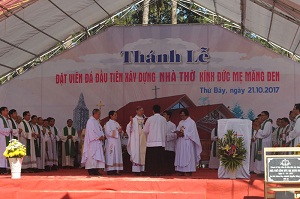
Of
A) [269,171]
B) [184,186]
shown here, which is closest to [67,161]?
[184,186]

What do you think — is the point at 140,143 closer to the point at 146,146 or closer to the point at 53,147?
the point at 146,146

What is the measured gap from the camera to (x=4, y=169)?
48.2ft

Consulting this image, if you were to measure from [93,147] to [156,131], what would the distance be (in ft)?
4.53

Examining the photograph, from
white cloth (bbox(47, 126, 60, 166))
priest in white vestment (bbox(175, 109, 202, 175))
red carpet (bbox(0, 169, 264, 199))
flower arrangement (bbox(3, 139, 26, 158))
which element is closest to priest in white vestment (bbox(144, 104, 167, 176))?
priest in white vestment (bbox(175, 109, 202, 175))

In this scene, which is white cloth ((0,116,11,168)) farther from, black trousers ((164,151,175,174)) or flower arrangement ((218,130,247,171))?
flower arrangement ((218,130,247,171))

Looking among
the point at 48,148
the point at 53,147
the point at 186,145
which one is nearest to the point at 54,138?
the point at 53,147

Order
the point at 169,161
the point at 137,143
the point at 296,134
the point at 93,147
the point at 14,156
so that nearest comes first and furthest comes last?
the point at 14,156
the point at 296,134
the point at 93,147
the point at 137,143
the point at 169,161

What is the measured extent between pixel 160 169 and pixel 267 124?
2419mm

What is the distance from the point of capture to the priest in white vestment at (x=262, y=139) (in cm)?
1451

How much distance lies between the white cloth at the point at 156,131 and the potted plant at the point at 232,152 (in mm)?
1943

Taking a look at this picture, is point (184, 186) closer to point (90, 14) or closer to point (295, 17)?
point (295, 17)

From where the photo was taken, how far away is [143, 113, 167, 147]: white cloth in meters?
13.9

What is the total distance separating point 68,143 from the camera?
727 inches

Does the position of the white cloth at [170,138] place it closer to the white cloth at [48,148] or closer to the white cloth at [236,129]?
the white cloth at [236,129]
